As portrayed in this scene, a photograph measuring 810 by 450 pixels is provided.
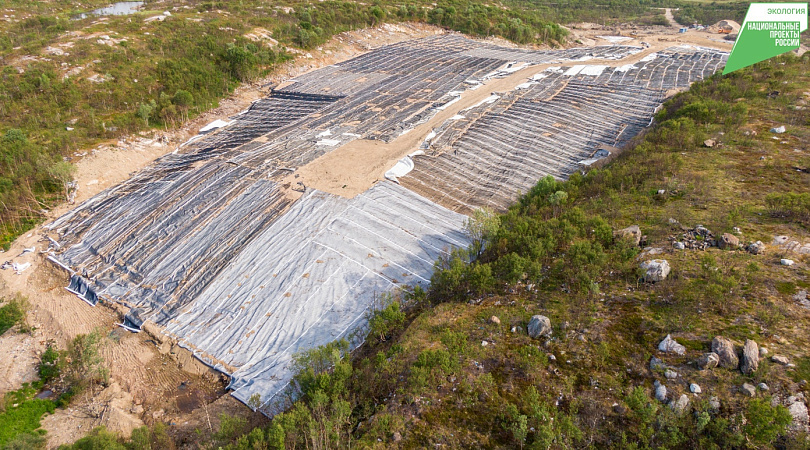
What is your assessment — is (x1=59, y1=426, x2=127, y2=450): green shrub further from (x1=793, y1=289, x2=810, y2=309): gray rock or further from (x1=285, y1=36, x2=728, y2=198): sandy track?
(x1=793, y1=289, x2=810, y2=309): gray rock

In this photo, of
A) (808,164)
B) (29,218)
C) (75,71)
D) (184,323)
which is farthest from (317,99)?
(808,164)

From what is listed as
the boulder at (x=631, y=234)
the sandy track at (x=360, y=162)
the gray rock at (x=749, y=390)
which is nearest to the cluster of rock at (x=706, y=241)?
the boulder at (x=631, y=234)

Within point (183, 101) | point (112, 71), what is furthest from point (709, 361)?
point (112, 71)

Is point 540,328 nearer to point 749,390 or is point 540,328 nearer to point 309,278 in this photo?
point 749,390

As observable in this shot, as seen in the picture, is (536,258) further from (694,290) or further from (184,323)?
(184,323)

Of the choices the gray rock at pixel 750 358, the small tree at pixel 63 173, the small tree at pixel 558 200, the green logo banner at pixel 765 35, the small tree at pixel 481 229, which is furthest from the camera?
the green logo banner at pixel 765 35

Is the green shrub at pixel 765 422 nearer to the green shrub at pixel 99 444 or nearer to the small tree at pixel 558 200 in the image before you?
the small tree at pixel 558 200
